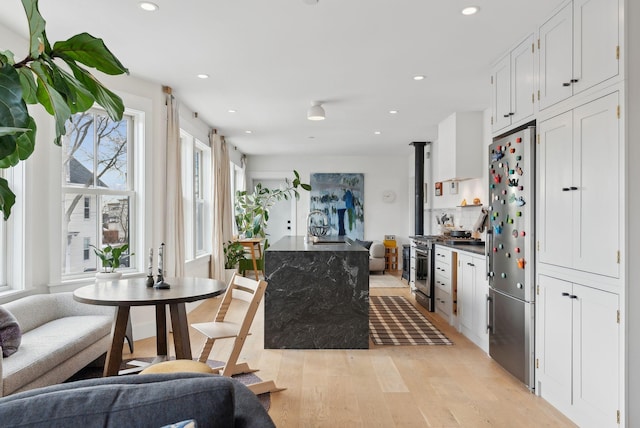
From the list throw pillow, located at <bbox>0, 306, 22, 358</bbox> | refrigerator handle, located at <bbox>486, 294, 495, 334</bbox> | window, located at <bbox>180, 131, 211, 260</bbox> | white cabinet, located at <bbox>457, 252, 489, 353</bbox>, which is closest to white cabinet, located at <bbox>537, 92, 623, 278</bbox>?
refrigerator handle, located at <bbox>486, 294, 495, 334</bbox>

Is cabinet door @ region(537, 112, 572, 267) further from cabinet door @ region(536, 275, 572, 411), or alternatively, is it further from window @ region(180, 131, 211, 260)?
window @ region(180, 131, 211, 260)

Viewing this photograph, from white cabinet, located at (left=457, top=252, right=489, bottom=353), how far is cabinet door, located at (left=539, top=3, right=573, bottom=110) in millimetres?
1612

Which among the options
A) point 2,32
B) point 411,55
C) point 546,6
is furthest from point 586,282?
point 2,32

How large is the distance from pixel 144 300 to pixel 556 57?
2914mm

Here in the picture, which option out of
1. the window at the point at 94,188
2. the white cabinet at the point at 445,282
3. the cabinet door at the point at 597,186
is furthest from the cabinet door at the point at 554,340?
the window at the point at 94,188

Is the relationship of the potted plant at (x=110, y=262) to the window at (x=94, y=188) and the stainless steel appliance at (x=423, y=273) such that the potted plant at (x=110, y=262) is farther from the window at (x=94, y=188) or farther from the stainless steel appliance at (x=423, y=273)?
the stainless steel appliance at (x=423, y=273)

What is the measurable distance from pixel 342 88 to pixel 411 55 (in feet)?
3.53

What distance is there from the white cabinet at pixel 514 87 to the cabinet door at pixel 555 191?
0.34 metres

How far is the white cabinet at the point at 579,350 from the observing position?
7.30ft

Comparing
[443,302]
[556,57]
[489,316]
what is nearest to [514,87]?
[556,57]

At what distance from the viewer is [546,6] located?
2721 millimetres

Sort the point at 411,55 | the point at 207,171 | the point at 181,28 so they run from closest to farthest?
1. the point at 181,28
2. the point at 411,55
3. the point at 207,171

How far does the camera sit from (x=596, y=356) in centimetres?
234

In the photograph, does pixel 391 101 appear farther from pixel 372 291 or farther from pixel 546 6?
pixel 372 291
